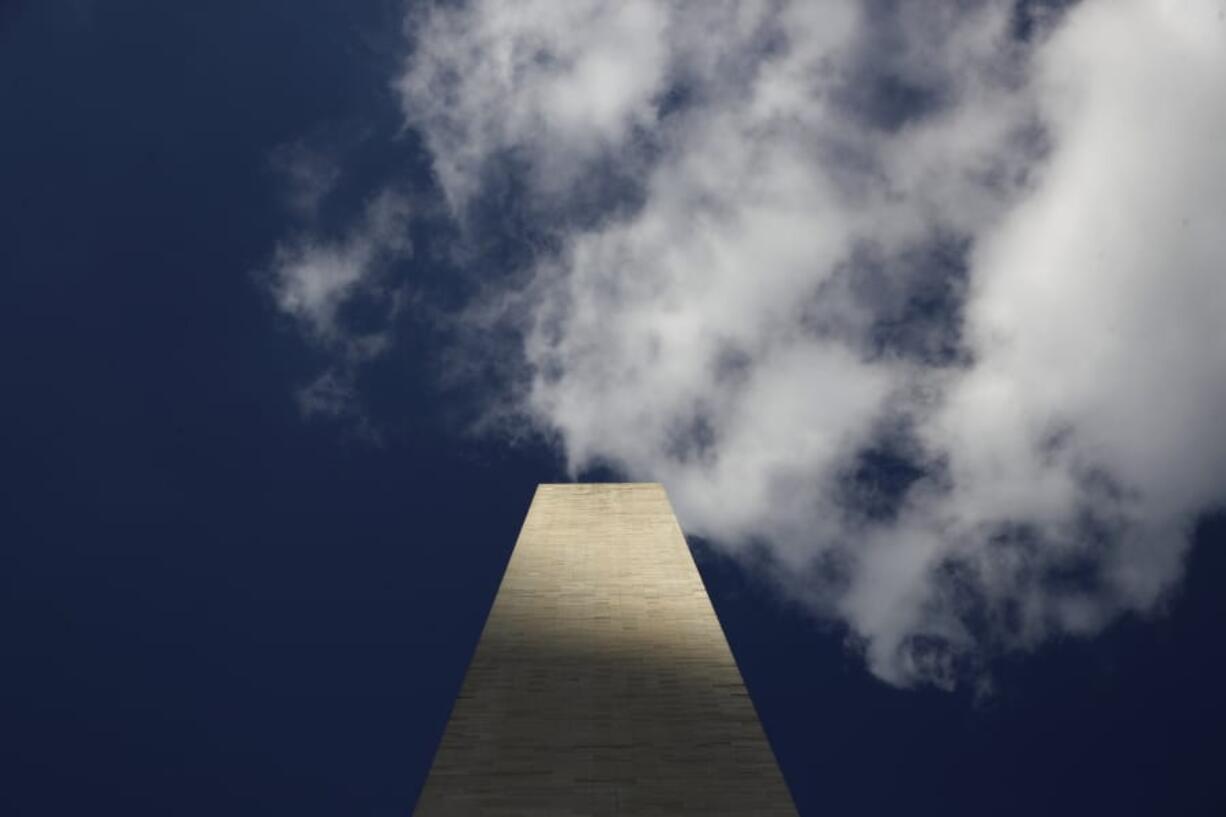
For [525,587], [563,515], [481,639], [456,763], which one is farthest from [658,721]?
[563,515]

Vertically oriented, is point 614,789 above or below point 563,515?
below

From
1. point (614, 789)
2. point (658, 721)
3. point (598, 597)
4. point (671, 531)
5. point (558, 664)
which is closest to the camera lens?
point (614, 789)

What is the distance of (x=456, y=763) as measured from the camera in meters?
10.9

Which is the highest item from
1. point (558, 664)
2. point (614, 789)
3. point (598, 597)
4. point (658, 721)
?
point (598, 597)

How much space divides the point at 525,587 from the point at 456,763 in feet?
17.7

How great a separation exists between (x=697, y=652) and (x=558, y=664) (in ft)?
5.95

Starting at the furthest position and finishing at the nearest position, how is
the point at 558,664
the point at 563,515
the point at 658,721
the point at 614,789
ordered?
the point at 563,515, the point at 558,664, the point at 658,721, the point at 614,789

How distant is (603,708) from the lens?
1213cm

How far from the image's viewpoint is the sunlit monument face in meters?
10.4

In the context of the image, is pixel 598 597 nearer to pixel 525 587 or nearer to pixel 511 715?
pixel 525 587

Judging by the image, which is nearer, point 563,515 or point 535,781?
point 535,781

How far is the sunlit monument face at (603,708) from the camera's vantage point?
34.0ft

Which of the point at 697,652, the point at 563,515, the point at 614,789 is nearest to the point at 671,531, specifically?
the point at 563,515

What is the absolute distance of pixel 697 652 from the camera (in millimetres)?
13477
